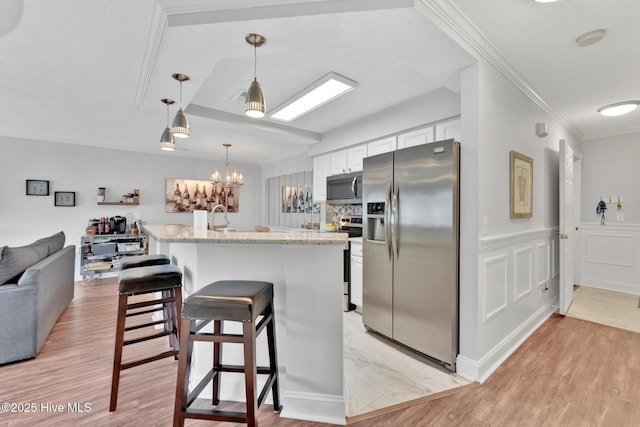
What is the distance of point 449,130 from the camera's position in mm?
2830

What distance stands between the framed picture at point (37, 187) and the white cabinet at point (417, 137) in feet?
18.4

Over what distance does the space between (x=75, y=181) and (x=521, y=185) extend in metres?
6.48

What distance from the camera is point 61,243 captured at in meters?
3.61

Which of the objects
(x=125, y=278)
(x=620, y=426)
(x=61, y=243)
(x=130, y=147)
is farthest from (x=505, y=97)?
(x=130, y=147)

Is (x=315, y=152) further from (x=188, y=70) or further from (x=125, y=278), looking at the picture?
(x=125, y=278)

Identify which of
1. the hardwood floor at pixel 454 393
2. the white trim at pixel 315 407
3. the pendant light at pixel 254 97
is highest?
the pendant light at pixel 254 97

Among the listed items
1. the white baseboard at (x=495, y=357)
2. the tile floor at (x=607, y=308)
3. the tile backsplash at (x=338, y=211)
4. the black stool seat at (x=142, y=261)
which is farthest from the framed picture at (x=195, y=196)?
the tile floor at (x=607, y=308)

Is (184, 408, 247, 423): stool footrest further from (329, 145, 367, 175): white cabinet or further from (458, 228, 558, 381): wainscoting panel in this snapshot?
(329, 145, 367, 175): white cabinet

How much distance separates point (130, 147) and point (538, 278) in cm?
651

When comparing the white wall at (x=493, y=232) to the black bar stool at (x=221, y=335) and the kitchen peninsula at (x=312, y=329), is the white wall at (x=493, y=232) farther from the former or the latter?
the black bar stool at (x=221, y=335)

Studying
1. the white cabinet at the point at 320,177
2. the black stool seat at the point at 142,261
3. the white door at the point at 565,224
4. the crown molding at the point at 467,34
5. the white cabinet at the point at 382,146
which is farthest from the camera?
the white cabinet at the point at 320,177

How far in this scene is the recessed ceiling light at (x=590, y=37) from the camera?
6.22ft

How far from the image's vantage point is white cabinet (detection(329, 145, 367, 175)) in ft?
12.8

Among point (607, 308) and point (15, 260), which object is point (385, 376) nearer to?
point (15, 260)
